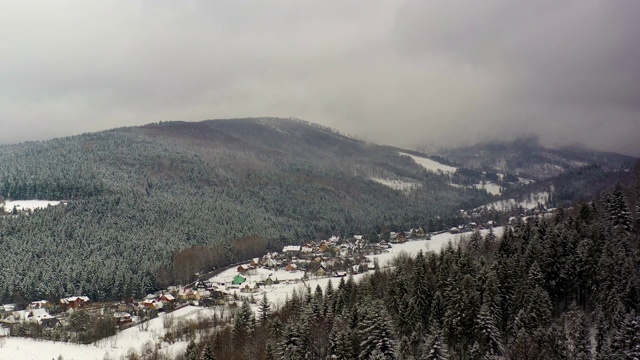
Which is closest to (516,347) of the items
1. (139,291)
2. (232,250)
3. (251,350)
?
(251,350)

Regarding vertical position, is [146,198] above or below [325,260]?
above

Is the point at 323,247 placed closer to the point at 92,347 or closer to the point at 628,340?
the point at 92,347

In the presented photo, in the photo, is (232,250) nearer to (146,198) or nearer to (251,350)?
(146,198)

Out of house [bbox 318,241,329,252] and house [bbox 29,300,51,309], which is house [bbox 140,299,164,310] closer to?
house [bbox 29,300,51,309]

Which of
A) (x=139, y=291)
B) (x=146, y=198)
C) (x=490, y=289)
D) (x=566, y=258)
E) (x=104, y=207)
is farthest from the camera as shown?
(x=146, y=198)

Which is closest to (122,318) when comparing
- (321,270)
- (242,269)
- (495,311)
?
(242,269)

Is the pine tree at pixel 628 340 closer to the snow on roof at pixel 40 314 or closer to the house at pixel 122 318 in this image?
the house at pixel 122 318

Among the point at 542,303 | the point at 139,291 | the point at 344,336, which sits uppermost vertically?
the point at 542,303

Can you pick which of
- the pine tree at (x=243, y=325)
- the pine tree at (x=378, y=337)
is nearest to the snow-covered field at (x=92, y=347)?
the pine tree at (x=243, y=325)
